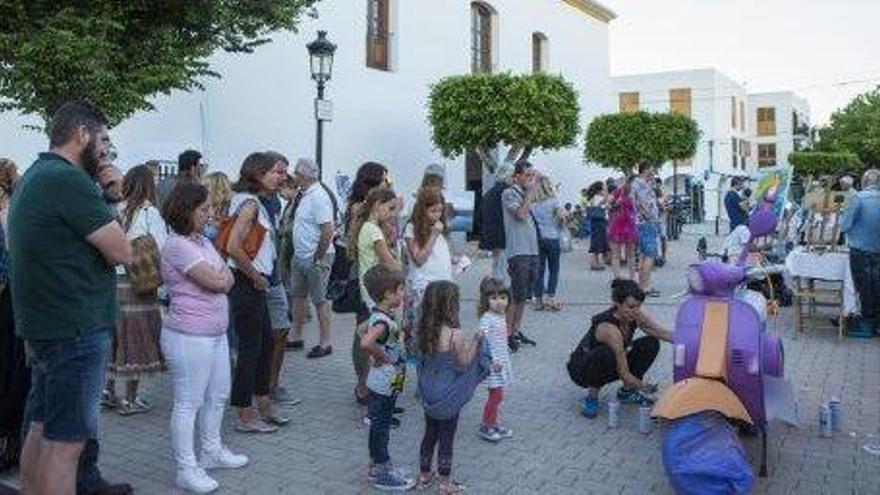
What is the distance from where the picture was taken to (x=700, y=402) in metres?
4.51

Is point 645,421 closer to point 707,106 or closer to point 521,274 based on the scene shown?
point 521,274

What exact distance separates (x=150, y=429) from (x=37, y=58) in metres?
3.82

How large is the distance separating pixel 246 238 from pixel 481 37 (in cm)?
1948

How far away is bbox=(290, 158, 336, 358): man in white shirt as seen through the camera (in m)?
7.29

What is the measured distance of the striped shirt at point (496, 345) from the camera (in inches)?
215

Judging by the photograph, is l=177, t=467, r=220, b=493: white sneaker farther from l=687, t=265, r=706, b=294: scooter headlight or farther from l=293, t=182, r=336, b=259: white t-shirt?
l=293, t=182, r=336, b=259: white t-shirt

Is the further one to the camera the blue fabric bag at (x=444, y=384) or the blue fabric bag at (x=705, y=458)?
the blue fabric bag at (x=444, y=384)

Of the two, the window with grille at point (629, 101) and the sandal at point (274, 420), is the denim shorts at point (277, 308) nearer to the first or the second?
the sandal at point (274, 420)

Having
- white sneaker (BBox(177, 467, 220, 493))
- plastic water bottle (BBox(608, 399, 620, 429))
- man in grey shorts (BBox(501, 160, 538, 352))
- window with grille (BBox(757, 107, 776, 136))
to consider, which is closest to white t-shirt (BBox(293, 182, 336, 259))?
man in grey shorts (BBox(501, 160, 538, 352))

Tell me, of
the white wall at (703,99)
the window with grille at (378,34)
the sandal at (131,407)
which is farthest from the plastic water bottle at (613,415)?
the white wall at (703,99)

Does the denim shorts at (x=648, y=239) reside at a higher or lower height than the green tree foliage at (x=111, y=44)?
lower

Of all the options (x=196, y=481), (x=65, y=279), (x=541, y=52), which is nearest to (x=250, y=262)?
(x=196, y=481)

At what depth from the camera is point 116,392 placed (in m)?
6.61

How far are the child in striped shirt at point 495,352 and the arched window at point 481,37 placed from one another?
17.9m
